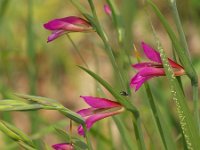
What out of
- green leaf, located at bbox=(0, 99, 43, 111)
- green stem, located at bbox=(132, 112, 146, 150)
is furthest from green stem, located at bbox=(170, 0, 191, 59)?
green leaf, located at bbox=(0, 99, 43, 111)

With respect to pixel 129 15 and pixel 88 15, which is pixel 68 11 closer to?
pixel 129 15

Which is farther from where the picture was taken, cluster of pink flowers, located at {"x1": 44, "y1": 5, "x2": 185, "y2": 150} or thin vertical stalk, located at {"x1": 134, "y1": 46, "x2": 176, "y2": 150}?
thin vertical stalk, located at {"x1": 134, "y1": 46, "x2": 176, "y2": 150}

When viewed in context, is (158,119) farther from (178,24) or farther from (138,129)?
(178,24)

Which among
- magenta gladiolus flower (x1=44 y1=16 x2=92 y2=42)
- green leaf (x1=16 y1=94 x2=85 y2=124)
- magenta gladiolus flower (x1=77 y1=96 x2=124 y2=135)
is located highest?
magenta gladiolus flower (x1=44 y1=16 x2=92 y2=42)

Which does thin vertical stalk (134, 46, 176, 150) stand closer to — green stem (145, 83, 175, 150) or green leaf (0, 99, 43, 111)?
green stem (145, 83, 175, 150)

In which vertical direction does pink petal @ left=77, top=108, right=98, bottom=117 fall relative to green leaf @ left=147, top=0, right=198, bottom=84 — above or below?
below

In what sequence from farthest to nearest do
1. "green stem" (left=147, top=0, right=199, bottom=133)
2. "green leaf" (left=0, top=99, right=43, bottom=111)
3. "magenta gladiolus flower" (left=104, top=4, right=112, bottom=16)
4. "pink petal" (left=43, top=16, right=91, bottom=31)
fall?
"magenta gladiolus flower" (left=104, top=4, right=112, bottom=16)
"pink petal" (left=43, top=16, right=91, bottom=31)
"green stem" (left=147, top=0, right=199, bottom=133)
"green leaf" (left=0, top=99, right=43, bottom=111)

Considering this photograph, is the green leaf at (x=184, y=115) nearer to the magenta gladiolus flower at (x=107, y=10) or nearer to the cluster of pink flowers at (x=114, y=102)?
the cluster of pink flowers at (x=114, y=102)

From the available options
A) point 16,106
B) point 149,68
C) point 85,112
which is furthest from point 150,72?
point 16,106
